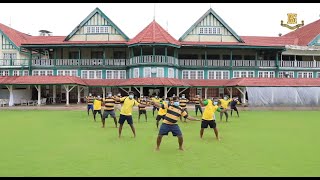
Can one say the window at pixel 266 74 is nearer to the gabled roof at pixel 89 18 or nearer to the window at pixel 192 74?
the window at pixel 192 74

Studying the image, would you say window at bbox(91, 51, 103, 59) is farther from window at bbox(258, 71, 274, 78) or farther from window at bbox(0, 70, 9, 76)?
window at bbox(258, 71, 274, 78)

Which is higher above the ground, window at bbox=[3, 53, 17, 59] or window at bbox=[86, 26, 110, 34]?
window at bbox=[86, 26, 110, 34]

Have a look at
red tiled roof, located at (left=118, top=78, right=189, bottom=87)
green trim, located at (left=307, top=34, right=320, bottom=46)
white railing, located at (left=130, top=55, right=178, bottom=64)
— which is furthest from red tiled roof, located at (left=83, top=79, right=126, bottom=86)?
green trim, located at (left=307, top=34, right=320, bottom=46)

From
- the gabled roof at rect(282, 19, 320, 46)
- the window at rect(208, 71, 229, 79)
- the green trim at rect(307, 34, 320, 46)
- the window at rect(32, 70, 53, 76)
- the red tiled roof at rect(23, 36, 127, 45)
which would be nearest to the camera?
the red tiled roof at rect(23, 36, 127, 45)

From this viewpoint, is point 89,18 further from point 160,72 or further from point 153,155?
point 153,155

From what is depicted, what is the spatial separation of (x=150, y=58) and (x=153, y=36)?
248 centimetres

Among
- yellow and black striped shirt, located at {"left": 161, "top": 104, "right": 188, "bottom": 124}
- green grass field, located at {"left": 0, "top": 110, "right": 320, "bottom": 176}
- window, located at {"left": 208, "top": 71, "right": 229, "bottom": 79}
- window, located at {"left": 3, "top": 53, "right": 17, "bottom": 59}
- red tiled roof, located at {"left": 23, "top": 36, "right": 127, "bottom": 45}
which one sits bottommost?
green grass field, located at {"left": 0, "top": 110, "right": 320, "bottom": 176}

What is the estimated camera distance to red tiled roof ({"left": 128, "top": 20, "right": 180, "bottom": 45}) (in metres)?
35.9

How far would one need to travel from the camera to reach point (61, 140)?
11.5 metres

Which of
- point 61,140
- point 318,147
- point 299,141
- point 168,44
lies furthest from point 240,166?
point 168,44

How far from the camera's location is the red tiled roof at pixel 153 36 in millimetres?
35938

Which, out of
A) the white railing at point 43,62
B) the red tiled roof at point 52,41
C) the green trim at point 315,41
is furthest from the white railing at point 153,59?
the green trim at point 315,41

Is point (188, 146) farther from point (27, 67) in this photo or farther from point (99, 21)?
point (27, 67)

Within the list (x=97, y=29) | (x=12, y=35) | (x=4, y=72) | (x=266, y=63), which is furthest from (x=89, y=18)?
(x=266, y=63)
